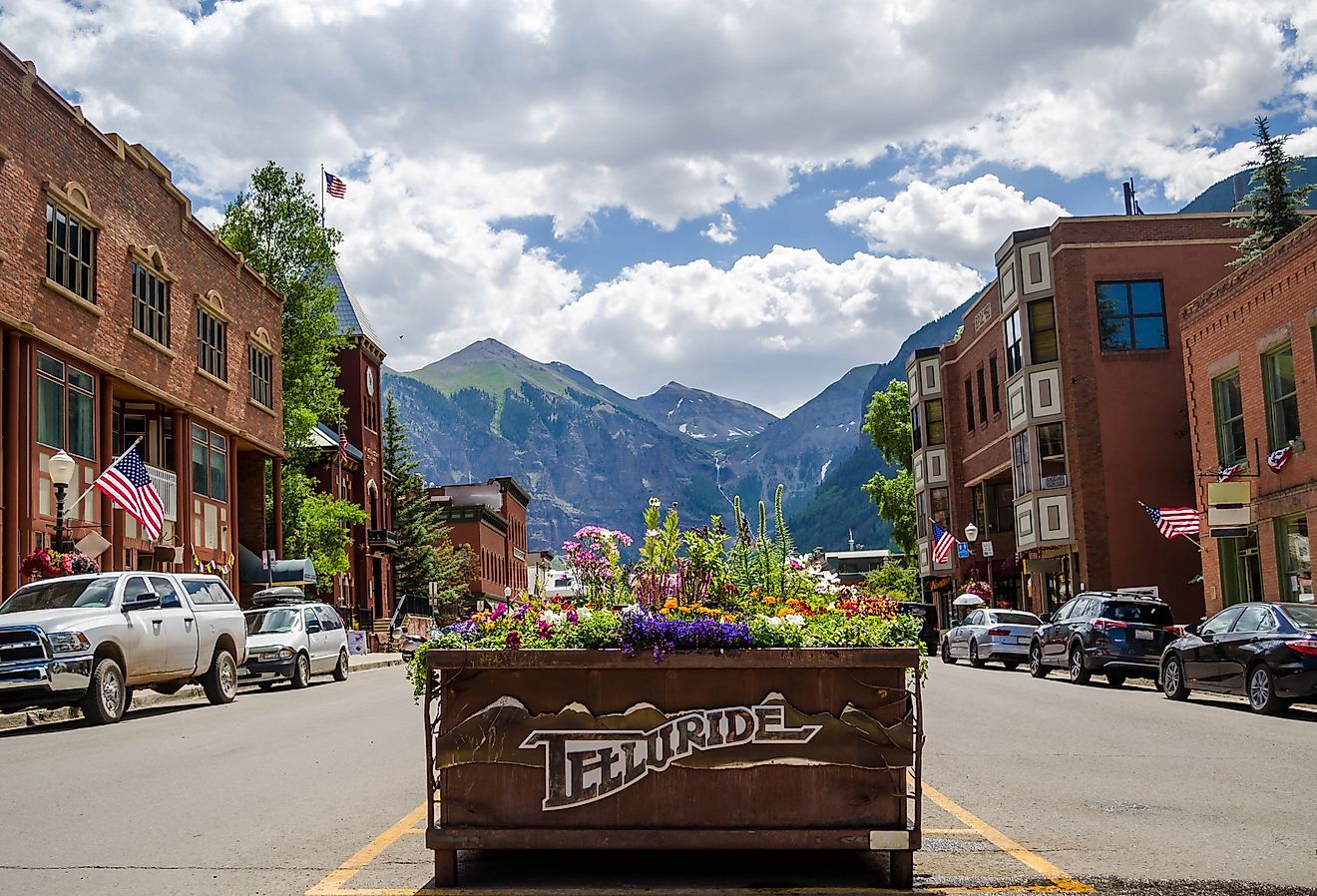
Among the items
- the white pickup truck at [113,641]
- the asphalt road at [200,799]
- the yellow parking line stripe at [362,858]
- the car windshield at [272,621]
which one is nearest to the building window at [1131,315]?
the car windshield at [272,621]

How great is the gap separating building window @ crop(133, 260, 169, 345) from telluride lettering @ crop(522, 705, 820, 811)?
28.5 metres

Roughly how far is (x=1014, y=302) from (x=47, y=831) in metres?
39.4

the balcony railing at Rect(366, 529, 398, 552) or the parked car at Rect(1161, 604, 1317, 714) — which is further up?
the balcony railing at Rect(366, 529, 398, 552)

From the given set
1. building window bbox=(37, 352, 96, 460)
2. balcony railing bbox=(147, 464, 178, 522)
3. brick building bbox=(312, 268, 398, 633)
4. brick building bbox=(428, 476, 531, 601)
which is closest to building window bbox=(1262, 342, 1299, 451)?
building window bbox=(37, 352, 96, 460)

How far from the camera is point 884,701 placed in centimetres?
629

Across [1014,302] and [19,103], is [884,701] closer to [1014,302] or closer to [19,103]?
[19,103]

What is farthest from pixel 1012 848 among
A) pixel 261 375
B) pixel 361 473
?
pixel 361 473

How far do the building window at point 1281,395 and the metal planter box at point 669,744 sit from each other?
75.8 feet

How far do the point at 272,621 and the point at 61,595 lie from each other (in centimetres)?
906

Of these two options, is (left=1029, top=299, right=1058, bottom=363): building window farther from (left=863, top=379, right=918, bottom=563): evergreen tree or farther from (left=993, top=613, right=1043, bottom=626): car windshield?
(left=863, top=379, right=918, bottom=563): evergreen tree

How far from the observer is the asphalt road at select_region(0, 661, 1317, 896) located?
22.3 ft

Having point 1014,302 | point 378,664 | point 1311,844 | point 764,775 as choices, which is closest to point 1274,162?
point 1014,302

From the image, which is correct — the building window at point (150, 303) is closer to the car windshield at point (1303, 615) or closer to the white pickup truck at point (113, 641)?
the white pickup truck at point (113, 641)

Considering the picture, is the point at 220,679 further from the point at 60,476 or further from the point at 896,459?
the point at 896,459
